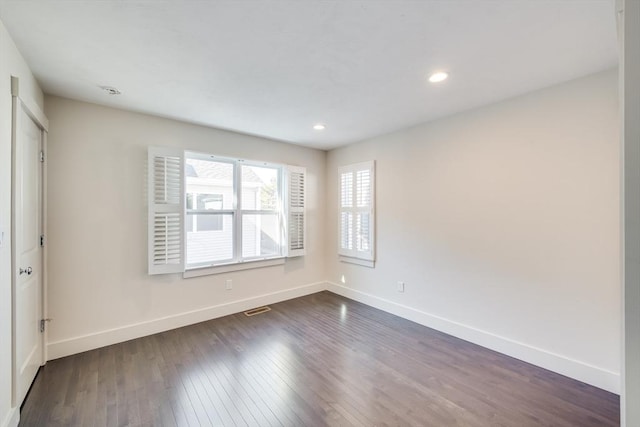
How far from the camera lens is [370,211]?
409 centimetres

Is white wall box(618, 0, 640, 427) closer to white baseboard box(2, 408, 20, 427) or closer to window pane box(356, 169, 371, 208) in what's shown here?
white baseboard box(2, 408, 20, 427)

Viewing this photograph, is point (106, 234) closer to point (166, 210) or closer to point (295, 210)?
point (166, 210)

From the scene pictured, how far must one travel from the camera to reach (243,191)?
13.1ft

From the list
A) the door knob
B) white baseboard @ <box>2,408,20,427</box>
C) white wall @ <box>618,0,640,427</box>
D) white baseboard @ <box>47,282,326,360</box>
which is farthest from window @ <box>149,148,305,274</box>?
white wall @ <box>618,0,640,427</box>

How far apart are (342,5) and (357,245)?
3297 millimetres

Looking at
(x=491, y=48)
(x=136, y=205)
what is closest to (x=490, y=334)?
(x=491, y=48)

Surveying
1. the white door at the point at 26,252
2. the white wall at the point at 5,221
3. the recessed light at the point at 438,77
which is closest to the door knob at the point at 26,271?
the white door at the point at 26,252

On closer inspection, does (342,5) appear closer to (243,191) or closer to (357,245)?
(243,191)

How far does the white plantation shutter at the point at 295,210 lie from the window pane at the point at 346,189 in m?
0.65

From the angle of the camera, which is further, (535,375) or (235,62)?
(535,375)

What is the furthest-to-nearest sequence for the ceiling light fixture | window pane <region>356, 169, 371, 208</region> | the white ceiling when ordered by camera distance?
window pane <region>356, 169, 371, 208</region> → the ceiling light fixture → the white ceiling

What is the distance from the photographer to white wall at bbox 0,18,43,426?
64.6 inches

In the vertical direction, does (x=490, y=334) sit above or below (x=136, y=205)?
below

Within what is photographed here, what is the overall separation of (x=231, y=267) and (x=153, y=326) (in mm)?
1099
